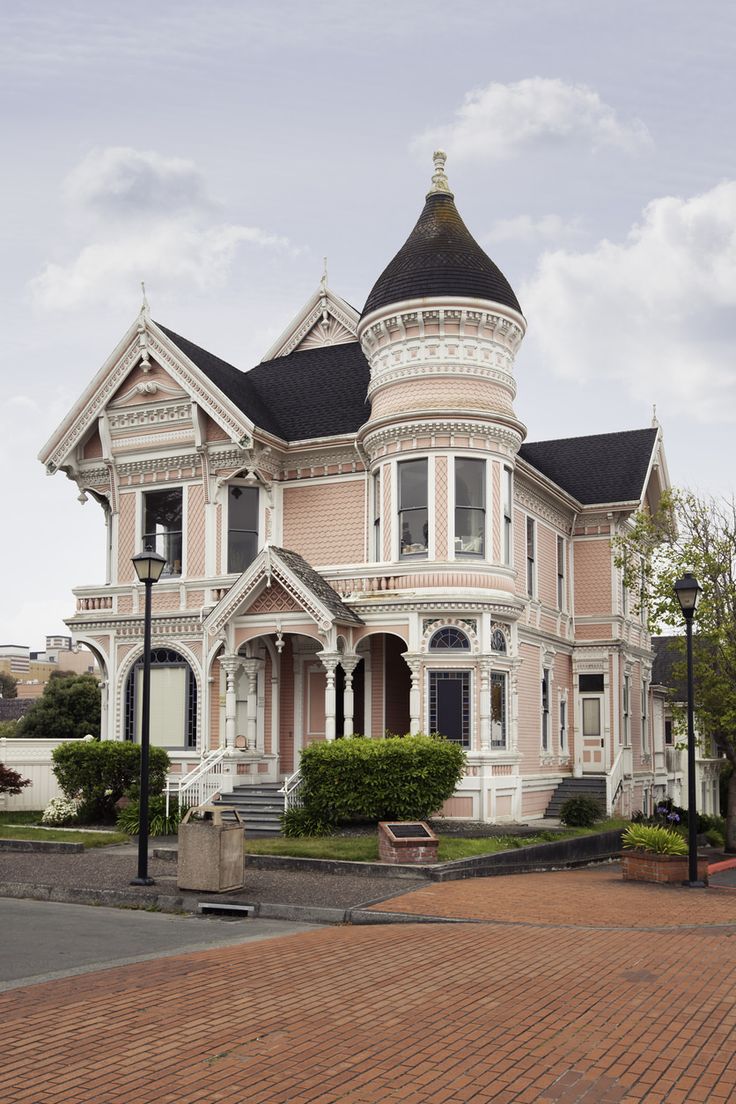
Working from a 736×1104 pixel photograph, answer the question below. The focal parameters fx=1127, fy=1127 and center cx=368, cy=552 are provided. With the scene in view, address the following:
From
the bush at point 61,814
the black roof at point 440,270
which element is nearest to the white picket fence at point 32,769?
the bush at point 61,814

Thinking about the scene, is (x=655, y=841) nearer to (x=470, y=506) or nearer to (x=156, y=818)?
(x=470, y=506)

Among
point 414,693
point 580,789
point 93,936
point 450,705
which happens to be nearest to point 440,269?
point 414,693

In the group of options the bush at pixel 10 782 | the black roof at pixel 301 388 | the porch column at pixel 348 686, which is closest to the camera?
the porch column at pixel 348 686

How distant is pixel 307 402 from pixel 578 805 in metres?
11.8

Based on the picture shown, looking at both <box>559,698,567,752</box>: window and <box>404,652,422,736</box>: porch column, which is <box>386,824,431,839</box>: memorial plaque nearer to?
<box>404,652,422,736</box>: porch column

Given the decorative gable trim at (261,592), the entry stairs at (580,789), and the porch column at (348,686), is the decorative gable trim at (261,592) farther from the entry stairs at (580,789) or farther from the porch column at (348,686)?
the entry stairs at (580,789)

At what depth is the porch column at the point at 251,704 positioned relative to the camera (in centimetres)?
2545

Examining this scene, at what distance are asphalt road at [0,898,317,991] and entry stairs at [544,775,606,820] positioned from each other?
16.9 metres

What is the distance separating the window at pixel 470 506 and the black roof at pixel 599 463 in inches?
298

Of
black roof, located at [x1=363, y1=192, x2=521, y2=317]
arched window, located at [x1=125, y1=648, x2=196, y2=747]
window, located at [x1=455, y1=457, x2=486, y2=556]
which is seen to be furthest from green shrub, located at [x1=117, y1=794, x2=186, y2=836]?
black roof, located at [x1=363, y1=192, x2=521, y2=317]

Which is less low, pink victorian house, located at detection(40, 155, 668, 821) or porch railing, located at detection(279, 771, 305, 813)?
pink victorian house, located at detection(40, 155, 668, 821)

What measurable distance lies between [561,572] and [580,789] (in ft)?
20.0

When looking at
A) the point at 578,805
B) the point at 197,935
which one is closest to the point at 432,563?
the point at 578,805

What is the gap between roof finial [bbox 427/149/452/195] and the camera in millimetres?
27062
